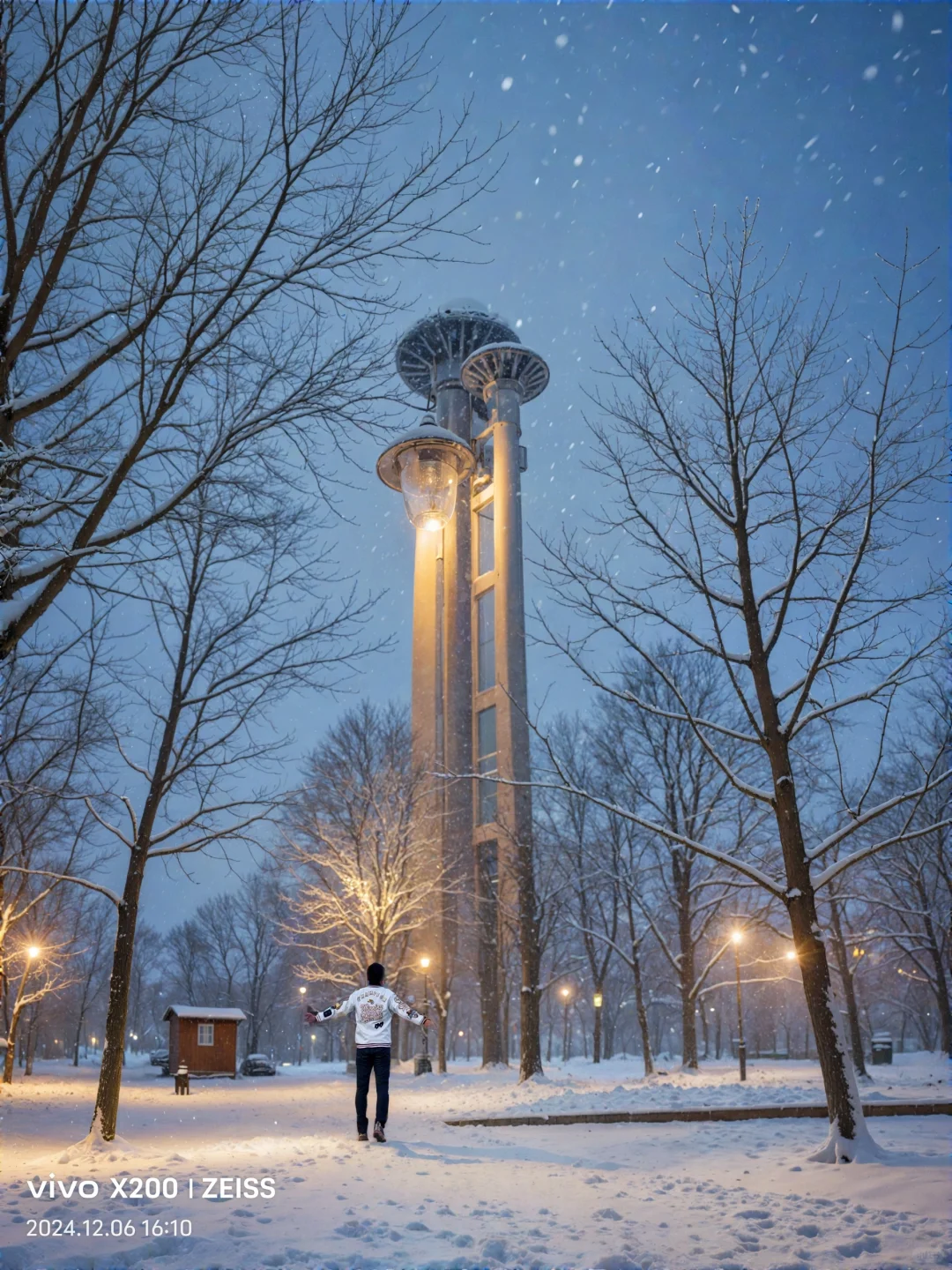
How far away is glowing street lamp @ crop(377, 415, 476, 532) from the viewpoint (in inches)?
513

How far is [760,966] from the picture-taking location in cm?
5269

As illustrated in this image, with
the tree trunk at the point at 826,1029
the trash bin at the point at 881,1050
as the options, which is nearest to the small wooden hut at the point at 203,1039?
the trash bin at the point at 881,1050

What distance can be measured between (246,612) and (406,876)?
16658 millimetres

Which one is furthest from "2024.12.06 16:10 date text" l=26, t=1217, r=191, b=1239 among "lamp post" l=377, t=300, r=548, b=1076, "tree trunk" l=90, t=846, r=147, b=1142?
"lamp post" l=377, t=300, r=548, b=1076

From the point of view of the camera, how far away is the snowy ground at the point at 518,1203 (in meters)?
4.71

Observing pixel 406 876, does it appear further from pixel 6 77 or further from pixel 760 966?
pixel 760 966

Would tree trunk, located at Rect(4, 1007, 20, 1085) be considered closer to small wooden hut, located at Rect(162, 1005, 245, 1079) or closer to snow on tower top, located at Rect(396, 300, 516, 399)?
small wooden hut, located at Rect(162, 1005, 245, 1079)

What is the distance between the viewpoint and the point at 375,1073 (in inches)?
353

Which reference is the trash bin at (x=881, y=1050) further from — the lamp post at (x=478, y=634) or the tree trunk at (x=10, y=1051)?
the tree trunk at (x=10, y=1051)

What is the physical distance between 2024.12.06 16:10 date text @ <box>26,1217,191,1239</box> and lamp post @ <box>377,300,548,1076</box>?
1001 inches

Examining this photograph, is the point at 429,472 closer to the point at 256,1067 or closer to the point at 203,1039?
the point at 203,1039

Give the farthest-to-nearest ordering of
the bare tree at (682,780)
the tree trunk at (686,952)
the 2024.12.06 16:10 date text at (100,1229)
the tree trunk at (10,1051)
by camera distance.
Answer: the tree trunk at (10,1051) → the bare tree at (682,780) → the tree trunk at (686,952) → the 2024.12.06 16:10 date text at (100,1229)

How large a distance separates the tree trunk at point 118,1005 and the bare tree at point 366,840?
1062cm

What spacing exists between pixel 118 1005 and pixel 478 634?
33.1m
